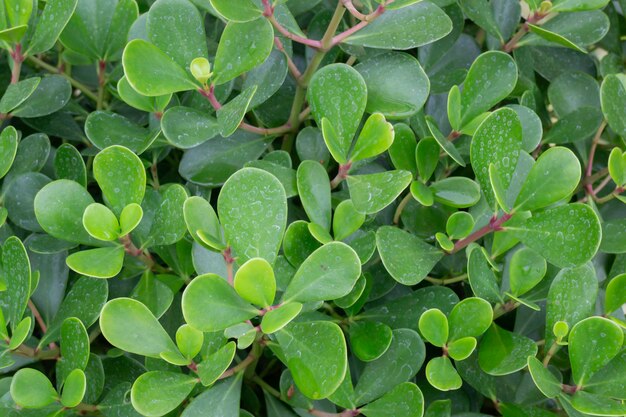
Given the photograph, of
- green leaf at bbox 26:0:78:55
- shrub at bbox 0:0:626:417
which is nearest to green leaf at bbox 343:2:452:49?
shrub at bbox 0:0:626:417

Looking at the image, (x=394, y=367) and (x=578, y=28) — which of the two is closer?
(x=394, y=367)

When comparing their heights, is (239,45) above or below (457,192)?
above

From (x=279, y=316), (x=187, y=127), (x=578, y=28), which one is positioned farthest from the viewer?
(x=578, y=28)

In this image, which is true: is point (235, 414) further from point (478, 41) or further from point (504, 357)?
point (478, 41)

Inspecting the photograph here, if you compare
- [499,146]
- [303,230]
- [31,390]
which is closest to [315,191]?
[303,230]

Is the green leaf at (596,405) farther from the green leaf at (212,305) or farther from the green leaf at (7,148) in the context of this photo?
the green leaf at (7,148)

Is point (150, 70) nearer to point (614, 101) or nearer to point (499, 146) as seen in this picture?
point (499, 146)

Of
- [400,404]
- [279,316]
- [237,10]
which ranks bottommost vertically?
[400,404]

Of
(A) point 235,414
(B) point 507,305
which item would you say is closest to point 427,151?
(B) point 507,305

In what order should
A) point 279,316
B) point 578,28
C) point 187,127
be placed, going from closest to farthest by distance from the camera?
point 279,316 → point 187,127 → point 578,28
